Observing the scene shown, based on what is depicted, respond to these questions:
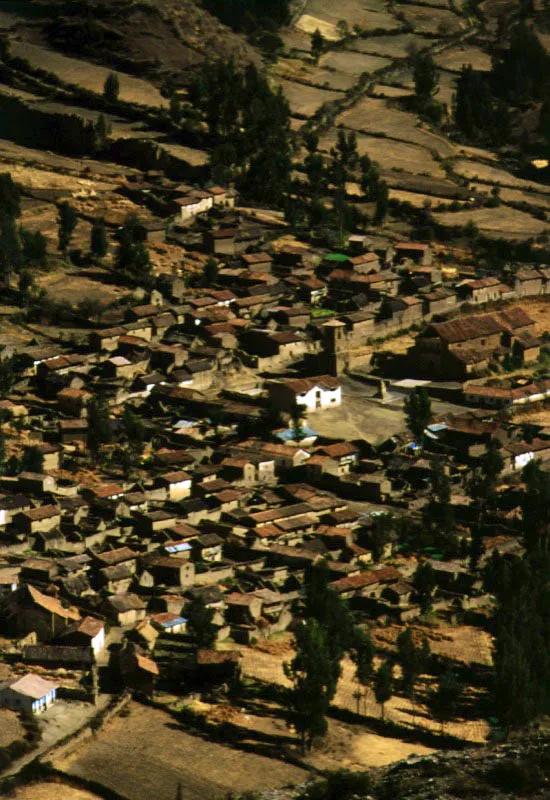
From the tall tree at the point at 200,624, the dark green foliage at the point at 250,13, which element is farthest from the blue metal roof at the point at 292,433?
the dark green foliage at the point at 250,13

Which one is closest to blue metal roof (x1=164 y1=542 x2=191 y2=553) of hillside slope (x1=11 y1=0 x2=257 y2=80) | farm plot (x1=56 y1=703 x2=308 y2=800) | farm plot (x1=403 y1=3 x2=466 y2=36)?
farm plot (x1=56 y1=703 x2=308 y2=800)

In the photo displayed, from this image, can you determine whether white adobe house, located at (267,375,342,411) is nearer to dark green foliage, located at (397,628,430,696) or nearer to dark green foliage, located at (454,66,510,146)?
dark green foliage, located at (397,628,430,696)

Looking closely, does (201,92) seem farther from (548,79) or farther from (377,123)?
(548,79)

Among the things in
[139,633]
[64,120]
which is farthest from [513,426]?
[64,120]

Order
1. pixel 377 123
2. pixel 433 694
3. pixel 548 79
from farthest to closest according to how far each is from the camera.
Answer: pixel 548 79, pixel 377 123, pixel 433 694

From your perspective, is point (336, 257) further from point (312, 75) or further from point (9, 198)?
point (312, 75)

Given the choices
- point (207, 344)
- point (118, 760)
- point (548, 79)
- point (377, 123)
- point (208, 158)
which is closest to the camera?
point (118, 760)
